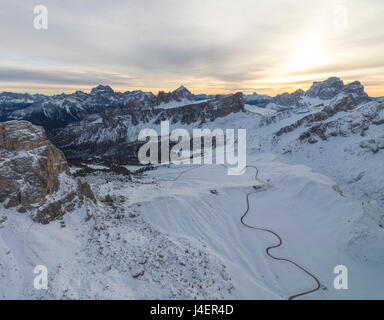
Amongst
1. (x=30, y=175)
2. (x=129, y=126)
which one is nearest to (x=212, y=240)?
(x=30, y=175)

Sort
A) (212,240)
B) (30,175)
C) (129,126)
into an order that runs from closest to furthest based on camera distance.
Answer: (30,175)
(212,240)
(129,126)

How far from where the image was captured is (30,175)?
19109 mm

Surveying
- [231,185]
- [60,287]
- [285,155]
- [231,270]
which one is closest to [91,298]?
[60,287]

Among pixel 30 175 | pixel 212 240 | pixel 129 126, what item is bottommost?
pixel 212 240

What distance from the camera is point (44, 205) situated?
18453mm

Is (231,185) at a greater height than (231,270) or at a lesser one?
greater

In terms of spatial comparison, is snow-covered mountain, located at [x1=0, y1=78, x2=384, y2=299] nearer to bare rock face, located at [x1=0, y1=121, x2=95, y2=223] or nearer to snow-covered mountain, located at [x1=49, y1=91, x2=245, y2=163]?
bare rock face, located at [x1=0, y1=121, x2=95, y2=223]

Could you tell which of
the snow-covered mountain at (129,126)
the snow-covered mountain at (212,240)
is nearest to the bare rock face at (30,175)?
the snow-covered mountain at (212,240)

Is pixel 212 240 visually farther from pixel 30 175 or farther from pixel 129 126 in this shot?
pixel 129 126

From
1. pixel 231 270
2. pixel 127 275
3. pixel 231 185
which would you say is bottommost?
pixel 231 270

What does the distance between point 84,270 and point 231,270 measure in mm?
12013

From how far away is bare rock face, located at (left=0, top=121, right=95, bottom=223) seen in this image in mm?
17859
